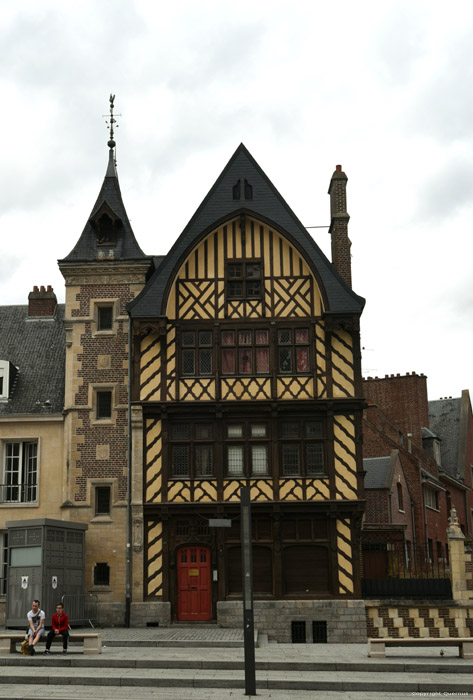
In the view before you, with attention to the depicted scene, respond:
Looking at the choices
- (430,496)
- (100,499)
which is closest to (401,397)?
(430,496)

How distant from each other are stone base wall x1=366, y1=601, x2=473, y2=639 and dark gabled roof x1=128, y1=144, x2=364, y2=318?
32.8 ft

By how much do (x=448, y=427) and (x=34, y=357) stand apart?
27.0 metres

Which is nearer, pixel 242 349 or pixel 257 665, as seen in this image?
pixel 257 665

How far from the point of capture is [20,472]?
2844 cm

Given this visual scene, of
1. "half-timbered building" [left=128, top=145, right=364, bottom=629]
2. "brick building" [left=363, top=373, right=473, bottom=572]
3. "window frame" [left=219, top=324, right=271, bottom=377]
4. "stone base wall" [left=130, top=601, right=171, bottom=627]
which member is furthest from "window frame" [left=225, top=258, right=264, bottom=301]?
"brick building" [left=363, top=373, right=473, bottom=572]

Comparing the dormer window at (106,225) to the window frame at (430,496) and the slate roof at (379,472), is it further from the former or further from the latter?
the window frame at (430,496)

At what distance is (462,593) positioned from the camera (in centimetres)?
2606

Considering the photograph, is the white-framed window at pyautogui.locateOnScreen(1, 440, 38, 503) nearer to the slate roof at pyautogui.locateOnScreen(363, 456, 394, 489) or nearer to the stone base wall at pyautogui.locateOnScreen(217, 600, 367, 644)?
the stone base wall at pyautogui.locateOnScreen(217, 600, 367, 644)

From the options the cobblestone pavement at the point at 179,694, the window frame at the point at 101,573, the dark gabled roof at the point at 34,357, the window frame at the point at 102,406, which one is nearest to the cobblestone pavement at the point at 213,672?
the cobblestone pavement at the point at 179,694

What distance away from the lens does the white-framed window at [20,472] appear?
2827 cm

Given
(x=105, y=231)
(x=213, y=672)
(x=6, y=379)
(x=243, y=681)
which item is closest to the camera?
(x=243, y=681)

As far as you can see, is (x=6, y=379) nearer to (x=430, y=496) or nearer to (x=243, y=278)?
(x=243, y=278)

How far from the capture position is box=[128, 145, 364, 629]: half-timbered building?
87.5 feet

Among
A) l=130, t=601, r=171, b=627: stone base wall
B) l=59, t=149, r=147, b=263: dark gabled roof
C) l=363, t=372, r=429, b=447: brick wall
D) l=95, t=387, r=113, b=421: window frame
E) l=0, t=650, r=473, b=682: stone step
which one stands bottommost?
l=0, t=650, r=473, b=682: stone step
